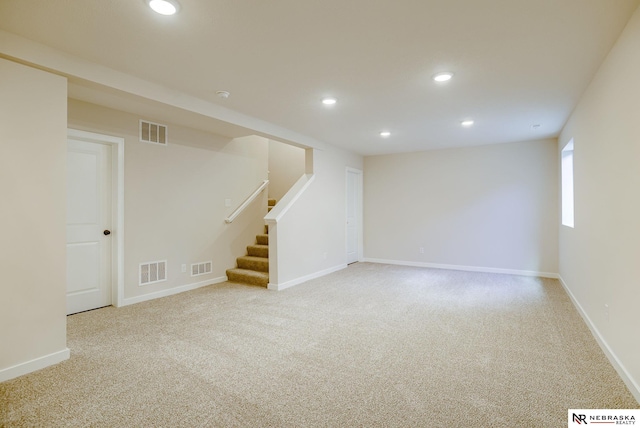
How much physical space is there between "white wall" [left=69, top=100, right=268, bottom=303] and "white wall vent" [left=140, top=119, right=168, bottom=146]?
74 millimetres

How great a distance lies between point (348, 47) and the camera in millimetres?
2404

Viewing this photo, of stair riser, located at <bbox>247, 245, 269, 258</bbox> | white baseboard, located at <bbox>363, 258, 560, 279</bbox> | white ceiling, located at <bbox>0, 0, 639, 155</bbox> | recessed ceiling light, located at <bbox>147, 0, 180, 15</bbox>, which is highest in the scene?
white ceiling, located at <bbox>0, 0, 639, 155</bbox>

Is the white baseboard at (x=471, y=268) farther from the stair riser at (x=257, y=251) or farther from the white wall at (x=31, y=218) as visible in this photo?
the white wall at (x=31, y=218)

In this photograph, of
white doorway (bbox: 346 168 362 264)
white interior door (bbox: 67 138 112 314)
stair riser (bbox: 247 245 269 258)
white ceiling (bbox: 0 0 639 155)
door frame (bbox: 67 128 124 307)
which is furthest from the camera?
white doorway (bbox: 346 168 362 264)

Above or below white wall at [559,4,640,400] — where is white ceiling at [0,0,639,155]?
above

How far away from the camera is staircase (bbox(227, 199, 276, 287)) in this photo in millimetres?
4922

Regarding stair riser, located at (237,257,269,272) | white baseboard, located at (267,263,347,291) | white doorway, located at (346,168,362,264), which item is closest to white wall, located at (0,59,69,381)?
white baseboard, located at (267,263,347,291)

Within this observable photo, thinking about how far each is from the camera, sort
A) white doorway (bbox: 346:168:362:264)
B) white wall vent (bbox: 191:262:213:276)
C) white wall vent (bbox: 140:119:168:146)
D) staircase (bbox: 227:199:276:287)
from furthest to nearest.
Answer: white doorway (bbox: 346:168:362:264) < staircase (bbox: 227:199:276:287) < white wall vent (bbox: 191:262:213:276) < white wall vent (bbox: 140:119:168:146)

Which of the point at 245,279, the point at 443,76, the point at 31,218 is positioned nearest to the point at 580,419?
the point at 443,76

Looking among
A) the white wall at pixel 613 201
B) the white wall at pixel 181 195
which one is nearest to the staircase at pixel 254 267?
the white wall at pixel 181 195

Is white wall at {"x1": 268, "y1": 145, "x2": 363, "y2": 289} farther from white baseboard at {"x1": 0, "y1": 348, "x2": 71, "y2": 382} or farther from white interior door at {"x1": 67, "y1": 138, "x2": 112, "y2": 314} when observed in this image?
white baseboard at {"x1": 0, "y1": 348, "x2": 71, "y2": 382}

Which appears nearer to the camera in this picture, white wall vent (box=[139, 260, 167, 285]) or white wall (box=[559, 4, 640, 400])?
white wall (box=[559, 4, 640, 400])

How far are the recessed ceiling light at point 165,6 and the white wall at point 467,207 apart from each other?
18.1ft

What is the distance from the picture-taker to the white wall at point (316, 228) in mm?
4793
